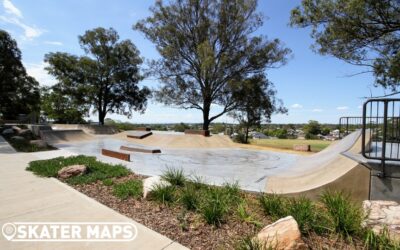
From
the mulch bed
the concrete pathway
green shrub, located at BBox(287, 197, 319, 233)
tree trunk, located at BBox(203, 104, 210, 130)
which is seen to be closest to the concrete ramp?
tree trunk, located at BBox(203, 104, 210, 130)

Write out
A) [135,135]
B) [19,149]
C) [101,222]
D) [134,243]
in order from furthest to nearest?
[135,135]
[19,149]
[101,222]
[134,243]

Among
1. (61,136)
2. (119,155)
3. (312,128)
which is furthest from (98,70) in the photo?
(312,128)

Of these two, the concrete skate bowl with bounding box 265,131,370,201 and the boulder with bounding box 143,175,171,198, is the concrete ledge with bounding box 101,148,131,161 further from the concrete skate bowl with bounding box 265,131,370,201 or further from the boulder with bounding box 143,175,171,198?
the concrete skate bowl with bounding box 265,131,370,201

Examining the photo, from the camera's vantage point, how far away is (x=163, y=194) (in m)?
4.74

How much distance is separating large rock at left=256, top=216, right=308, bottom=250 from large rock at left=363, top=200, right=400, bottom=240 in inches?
42.5

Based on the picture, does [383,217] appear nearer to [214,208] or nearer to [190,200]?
[214,208]

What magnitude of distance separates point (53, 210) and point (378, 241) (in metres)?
4.83

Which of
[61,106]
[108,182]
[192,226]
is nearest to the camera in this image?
[192,226]

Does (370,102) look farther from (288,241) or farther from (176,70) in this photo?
(176,70)

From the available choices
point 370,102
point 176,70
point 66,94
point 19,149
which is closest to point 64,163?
point 19,149

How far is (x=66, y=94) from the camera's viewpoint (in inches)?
1040

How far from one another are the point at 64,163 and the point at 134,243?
5.92 meters

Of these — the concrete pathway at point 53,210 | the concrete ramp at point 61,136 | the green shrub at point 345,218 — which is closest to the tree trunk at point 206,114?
the concrete ramp at point 61,136

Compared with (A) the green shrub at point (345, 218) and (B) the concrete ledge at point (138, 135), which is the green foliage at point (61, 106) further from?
(A) the green shrub at point (345, 218)
